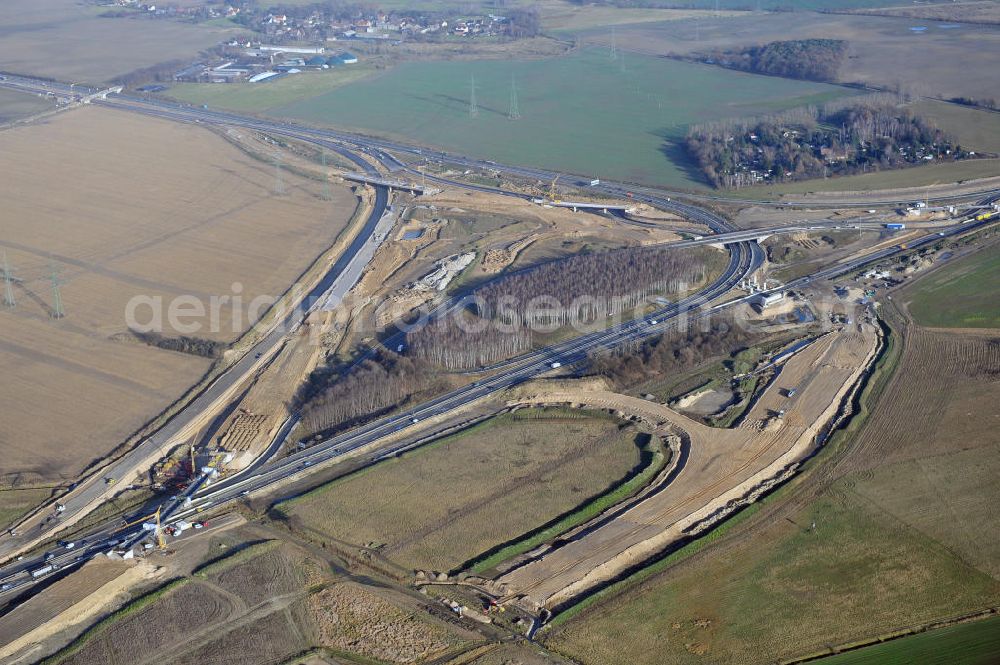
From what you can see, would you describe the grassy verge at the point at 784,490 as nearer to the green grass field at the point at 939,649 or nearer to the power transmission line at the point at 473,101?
the green grass field at the point at 939,649

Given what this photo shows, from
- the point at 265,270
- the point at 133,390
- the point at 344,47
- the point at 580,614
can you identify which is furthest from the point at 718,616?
the point at 344,47

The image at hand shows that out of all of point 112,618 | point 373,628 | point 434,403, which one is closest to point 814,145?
point 434,403

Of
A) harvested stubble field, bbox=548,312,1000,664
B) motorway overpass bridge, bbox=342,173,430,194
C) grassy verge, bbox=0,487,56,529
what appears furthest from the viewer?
motorway overpass bridge, bbox=342,173,430,194

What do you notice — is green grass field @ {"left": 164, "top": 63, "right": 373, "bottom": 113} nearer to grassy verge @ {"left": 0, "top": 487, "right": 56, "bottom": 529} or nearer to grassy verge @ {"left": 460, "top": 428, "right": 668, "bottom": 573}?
grassy verge @ {"left": 0, "top": 487, "right": 56, "bottom": 529}

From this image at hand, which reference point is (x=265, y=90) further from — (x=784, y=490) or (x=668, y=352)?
(x=784, y=490)

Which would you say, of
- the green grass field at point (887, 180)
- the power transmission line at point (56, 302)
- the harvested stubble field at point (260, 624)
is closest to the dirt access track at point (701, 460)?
the harvested stubble field at point (260, 624)

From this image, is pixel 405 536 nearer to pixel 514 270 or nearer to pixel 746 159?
pixel 514 270

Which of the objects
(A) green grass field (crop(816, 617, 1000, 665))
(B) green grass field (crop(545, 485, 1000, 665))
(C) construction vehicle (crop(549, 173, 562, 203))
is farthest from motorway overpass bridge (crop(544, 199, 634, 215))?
(A) green grass field (crop(816, 617, 1000, 665))
